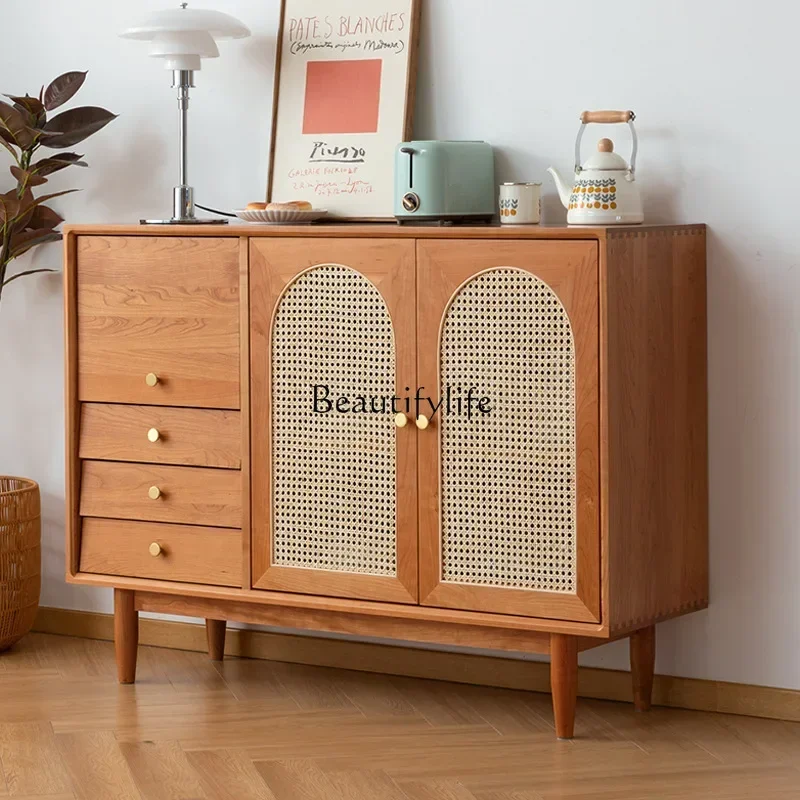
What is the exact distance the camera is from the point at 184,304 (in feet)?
10.1

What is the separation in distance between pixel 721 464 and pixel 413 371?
69cm

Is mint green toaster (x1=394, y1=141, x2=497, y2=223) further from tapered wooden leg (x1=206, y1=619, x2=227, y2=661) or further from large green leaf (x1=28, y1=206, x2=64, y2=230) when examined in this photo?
tapered wooden leg (x1=206, y1=619, x2=227, y2=661)

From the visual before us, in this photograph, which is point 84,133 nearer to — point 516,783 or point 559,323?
point 559,323

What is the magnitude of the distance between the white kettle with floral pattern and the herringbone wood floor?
1.04 m

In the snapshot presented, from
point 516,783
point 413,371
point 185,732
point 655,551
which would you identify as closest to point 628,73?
point 413,371

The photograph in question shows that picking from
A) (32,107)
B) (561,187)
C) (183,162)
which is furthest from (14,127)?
(561,187)

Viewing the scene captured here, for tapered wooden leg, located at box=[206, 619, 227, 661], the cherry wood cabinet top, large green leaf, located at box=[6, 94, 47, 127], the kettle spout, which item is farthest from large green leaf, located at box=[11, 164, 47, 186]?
the kettle spout

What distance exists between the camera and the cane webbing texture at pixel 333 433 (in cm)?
293

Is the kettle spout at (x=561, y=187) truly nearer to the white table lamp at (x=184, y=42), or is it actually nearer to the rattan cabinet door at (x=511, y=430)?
the rattan cabinet door at (x=511, y=430)

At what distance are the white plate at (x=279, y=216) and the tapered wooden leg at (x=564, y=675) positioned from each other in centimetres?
105

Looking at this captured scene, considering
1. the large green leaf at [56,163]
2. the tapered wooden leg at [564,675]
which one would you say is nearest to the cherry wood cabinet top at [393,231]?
the large green leaf at [56,163]

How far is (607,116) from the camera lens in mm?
2941

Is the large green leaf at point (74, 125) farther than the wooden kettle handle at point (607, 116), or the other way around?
the large green leaf at point (74, 125)

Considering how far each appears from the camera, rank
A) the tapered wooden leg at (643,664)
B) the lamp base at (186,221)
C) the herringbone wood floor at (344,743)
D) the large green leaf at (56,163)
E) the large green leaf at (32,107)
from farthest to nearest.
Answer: the large green leaf at (56,163)
the large green leaf at (32,107)
the lamp base at (186,221)
the tapered wooden leg at (643,664)
the herringbone wood floor at (344,743)
